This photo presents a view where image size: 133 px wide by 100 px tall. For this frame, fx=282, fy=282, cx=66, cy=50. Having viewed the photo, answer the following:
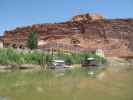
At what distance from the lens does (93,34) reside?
81.4m

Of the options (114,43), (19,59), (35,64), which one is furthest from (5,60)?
(114,43)

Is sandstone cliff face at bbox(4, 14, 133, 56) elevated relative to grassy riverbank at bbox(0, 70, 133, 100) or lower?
elevated

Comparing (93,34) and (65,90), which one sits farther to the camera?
(93,34)

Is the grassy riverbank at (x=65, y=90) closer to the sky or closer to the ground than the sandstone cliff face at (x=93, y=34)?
closer to the ground

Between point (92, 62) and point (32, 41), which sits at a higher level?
point (32, 41)

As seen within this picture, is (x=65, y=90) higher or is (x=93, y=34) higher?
(x=93, y=34)

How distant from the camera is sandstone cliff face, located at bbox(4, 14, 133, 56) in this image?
252ft

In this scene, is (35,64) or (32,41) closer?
(35,64)

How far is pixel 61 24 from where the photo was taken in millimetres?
84750

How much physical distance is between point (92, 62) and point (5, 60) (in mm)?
17685

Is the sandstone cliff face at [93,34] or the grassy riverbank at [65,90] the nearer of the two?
the grassy riverbank at [65,90]

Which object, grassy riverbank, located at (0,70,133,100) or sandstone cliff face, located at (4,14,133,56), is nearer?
grassy riverbank, located at (0,70,133,100)

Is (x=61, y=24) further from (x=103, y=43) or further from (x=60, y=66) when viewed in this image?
(x=60, y=66)

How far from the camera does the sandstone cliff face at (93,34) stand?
76.7 m
